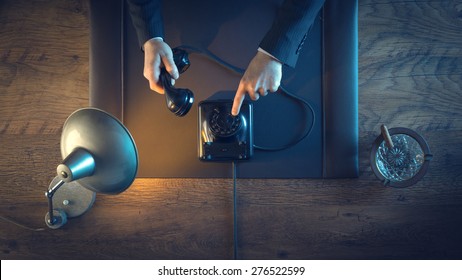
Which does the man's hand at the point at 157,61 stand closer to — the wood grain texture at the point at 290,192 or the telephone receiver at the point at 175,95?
the telephone receiver at the point at 175,95

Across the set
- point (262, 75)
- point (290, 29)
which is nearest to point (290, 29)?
point (290, 29)

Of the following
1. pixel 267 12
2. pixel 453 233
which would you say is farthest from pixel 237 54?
pixel 453 233

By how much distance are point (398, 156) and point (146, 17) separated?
27.2 inches

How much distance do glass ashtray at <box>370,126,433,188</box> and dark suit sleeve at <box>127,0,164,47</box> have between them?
59cm

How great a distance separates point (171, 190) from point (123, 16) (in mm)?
482

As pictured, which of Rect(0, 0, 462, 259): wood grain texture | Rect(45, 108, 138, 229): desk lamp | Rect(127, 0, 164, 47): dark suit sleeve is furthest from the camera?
Rect(0, 0, 462, 259): wood grain texture

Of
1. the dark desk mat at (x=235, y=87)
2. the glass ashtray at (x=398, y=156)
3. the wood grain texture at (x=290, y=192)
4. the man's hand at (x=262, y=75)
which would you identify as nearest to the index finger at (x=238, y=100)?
the man's hand at (x=262, y=75)

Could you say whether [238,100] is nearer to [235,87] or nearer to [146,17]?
[235,87]

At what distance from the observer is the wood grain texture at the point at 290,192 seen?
3.15ft

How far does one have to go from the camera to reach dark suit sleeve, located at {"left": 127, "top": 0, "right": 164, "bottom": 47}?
2.78 ft

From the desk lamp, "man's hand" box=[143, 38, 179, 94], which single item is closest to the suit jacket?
"man's hand" box=[143, 38, 179, 94]

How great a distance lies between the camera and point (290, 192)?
98 cm

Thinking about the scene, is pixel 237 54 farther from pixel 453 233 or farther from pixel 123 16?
pixel 453 233

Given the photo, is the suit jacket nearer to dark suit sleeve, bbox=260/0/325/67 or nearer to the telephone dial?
dark suit sleeve, bbox=260/0/325/67
